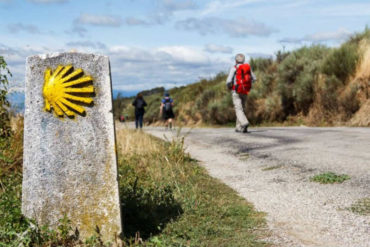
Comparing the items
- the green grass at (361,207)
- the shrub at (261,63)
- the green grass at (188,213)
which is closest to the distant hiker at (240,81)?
the green grass at (188,213)

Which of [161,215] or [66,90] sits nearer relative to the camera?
[66,90]

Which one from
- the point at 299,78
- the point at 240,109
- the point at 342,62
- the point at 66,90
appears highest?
the point at 342,62

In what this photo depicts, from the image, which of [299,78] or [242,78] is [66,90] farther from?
[299,78]

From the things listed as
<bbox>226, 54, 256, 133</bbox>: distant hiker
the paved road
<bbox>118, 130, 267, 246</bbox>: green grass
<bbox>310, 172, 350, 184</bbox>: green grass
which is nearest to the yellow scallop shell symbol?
<bbox>118, 130, 267, 246</bbox>: green grass

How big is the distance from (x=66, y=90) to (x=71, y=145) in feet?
1.56

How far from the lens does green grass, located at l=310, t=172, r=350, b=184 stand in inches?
248

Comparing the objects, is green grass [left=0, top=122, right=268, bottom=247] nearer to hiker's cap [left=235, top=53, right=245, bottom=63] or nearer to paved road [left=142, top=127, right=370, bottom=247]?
paved road [left=142, top=127, right=370, bottom=247]

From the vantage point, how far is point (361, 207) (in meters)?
5.00

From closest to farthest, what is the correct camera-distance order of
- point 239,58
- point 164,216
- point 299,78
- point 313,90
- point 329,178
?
point 164,216 → point 329,178 → point 239,58 → point 313,90 → point 299,78

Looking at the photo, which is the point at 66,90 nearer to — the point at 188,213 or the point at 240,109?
the point at 188,213

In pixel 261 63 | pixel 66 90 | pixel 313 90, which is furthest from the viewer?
pixel 261 63

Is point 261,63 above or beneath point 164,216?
above

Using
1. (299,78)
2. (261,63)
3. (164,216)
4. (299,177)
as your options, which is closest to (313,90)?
(299,78)

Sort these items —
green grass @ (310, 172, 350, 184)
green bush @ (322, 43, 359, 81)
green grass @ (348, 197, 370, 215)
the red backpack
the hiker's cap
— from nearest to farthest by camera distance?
green grass @ (348, 197, 370, 215) → green grass @ (310, 172, 350, 184) → the red backpack → the hiker's cap → green bush @ (322, 43, 359, 81)
